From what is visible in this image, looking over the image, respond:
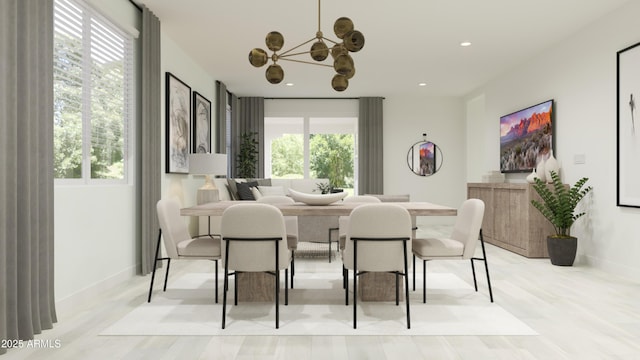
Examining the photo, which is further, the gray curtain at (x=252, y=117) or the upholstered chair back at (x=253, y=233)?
the gray curtain at (x=252, y=117)

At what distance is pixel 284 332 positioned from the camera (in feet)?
8.56

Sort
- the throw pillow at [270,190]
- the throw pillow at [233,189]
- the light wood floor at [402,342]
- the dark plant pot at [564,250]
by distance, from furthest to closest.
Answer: the throw pillow at [270,190], the throw pillow at [233,189], the dark plant pot at [564,250], the light wood floor at [402,342]

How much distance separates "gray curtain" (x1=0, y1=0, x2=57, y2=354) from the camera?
7.47ft

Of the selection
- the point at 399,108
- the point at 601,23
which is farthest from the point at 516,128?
the point at 399,108

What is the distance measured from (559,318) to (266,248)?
1990 millimetres

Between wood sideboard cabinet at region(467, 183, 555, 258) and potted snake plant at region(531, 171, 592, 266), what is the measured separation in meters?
0.23

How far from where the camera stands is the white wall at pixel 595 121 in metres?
4.28

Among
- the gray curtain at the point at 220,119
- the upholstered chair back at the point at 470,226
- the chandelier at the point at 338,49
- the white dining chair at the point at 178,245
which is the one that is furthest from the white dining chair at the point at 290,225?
the gray curtain at the point at 220,119

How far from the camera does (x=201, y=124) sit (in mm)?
6422

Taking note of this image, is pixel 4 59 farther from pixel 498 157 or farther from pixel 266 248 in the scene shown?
pixel 498 157

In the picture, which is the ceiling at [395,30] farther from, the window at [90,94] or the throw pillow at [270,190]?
the throw pillow at [270,190]

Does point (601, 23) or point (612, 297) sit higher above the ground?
point (601, 23)

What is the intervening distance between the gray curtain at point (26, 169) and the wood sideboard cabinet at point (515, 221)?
4855mm

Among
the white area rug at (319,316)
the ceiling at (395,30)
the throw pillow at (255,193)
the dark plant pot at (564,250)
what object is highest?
the ceiling at (395,30)
